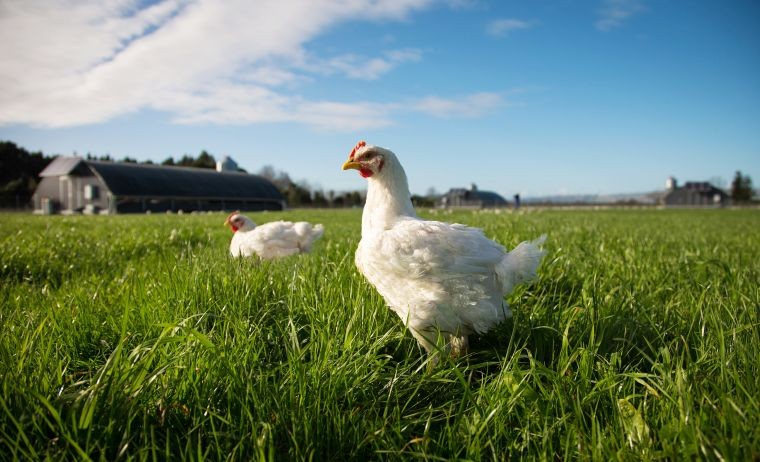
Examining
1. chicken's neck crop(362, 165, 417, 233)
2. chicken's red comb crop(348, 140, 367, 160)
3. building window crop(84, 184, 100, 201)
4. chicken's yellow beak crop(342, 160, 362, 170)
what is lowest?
chicken's neck crop(362, 165, 417, 233)

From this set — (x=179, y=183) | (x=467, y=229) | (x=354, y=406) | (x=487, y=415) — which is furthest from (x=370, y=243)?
(x=179, y=183)

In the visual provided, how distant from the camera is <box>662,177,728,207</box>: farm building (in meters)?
75.3

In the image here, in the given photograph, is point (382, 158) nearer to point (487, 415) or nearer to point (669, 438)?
point (487, 415)

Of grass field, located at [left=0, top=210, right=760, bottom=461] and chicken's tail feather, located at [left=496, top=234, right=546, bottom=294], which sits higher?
chicken's tail feather, located at [left=496, top=234, right=546, bottom=294]

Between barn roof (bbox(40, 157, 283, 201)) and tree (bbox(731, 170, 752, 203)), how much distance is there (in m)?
83.6

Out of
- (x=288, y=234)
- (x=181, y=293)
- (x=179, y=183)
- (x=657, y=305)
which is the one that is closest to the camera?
(x=181, y=293)

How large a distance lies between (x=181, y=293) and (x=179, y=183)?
44294 millimetres

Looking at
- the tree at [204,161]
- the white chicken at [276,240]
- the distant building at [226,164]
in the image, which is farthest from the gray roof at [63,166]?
the white chicken at [276,240]

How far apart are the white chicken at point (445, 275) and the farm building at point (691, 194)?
90.6 meters

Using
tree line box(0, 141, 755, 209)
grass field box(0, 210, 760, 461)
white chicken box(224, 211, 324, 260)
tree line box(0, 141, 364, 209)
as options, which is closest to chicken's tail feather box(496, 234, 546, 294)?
grass field box(0, 210, 760, 461)

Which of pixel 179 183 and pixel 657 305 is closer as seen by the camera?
pixel 657 305

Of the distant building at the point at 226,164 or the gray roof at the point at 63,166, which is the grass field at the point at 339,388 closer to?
the gray roof at the point at 63,166

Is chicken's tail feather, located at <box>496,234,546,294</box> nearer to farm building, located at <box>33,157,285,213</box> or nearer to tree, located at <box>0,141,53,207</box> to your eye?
farm building, located at <box>33,157,285,213</box>

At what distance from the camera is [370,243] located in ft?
8.24
